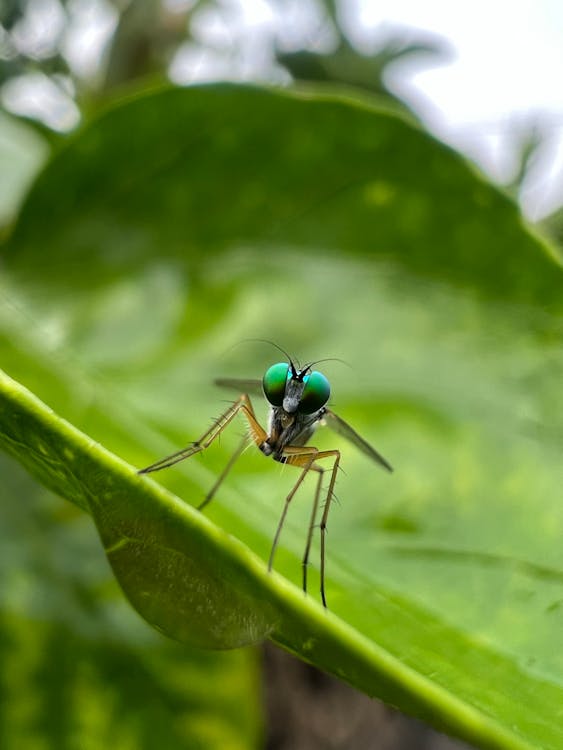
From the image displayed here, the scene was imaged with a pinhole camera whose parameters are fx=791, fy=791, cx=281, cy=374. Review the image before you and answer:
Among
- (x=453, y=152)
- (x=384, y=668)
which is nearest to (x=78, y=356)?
(x=453, y=152)

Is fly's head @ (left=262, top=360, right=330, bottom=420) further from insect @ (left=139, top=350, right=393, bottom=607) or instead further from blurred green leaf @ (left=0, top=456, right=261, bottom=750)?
blurred green leaf @ (left=0, top=456, right=261, bottom=750)

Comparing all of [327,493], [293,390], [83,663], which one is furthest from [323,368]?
[83,663]

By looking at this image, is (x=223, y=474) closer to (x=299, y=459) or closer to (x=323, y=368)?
(x=299, y=459)

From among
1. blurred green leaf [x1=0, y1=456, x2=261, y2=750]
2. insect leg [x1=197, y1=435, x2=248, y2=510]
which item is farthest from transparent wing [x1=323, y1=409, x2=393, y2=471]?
blurred green leaf [x1=0, y1=456, x2=261, y2=750]

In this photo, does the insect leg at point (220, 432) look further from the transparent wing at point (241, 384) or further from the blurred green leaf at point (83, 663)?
the blurred green leaf at point (83, 663)

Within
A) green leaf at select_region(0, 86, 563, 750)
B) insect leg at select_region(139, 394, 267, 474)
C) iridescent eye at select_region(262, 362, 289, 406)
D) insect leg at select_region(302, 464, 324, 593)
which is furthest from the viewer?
iridescent eye at select_region(262, 362, 289, 406)
